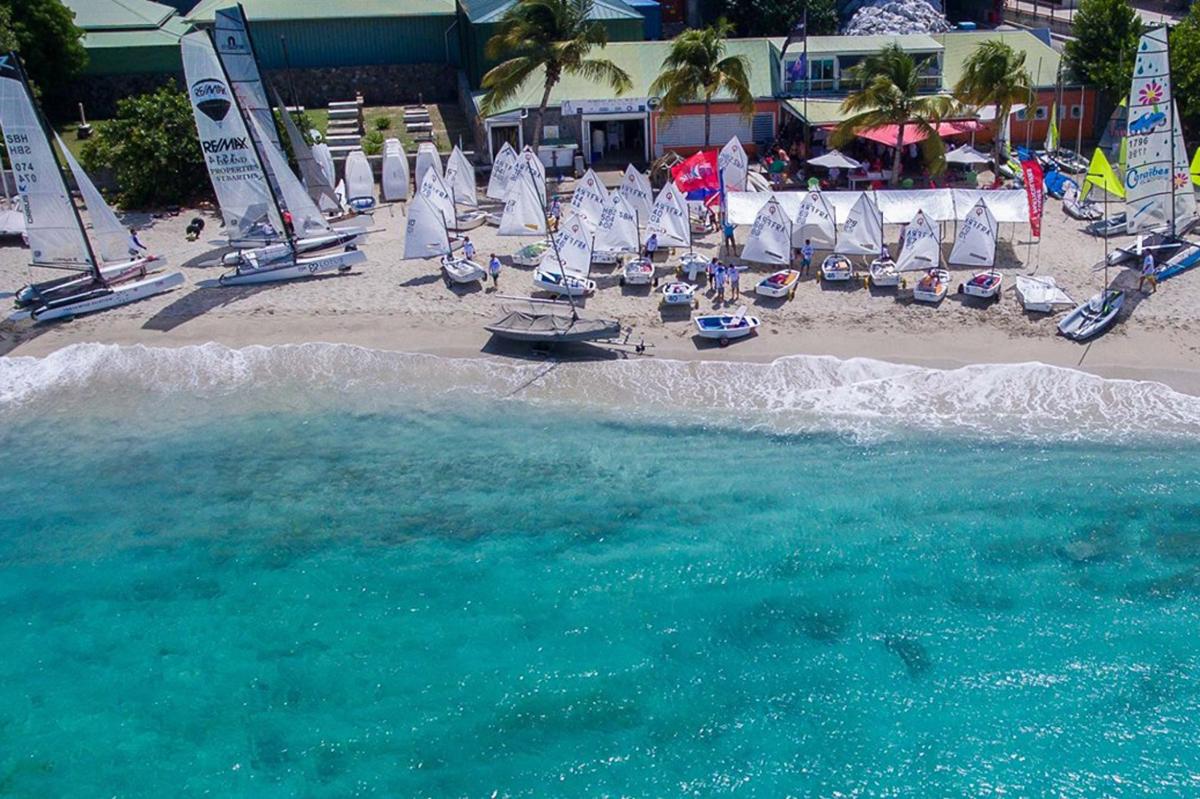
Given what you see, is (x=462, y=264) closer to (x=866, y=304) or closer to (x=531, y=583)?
(x=866, y=304)

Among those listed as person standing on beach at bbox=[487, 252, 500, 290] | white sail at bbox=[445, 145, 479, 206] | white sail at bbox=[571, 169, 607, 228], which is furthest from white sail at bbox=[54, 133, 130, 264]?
white sail at bbox=[571, 169, 607, 228]

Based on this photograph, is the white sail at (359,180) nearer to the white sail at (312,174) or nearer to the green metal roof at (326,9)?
the white sail at (312,174)

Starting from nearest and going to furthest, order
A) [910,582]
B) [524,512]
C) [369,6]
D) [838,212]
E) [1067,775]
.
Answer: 1. [1067,775]
2. [910,582]
3. [524,512]
4. [838,212]
5. [369,6]

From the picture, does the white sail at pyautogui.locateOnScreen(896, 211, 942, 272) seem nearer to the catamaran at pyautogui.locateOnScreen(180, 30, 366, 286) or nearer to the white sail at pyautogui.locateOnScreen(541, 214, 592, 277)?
the white sail at pyautogui.locateOnScreen(541, 214, 592, 277)

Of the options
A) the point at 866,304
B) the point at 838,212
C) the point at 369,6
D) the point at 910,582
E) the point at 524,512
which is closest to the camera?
the point at 910,582

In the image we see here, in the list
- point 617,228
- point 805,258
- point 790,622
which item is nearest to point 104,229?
point 617,228

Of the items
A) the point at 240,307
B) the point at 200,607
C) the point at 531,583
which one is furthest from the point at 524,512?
the point at 240,307
